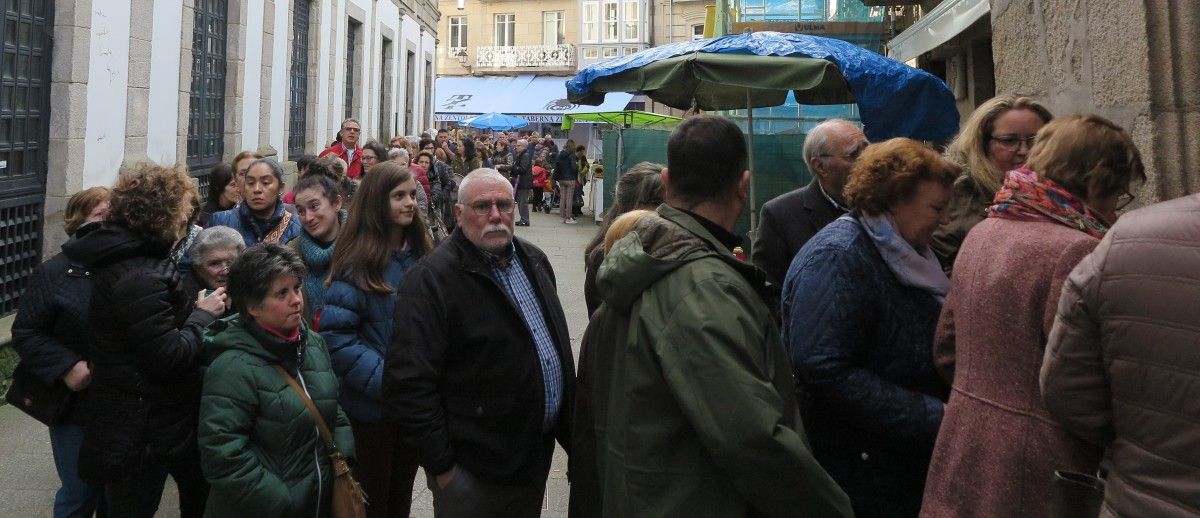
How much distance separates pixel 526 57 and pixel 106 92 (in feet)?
126

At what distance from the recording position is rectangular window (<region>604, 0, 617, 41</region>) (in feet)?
147

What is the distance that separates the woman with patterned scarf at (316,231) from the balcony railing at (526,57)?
4190cm

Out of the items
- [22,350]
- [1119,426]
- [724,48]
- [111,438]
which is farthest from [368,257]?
[724,48]

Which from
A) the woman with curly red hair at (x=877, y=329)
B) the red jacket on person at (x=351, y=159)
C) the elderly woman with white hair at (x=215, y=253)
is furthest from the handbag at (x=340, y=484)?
the red jacket on person at (x=351, y=159)

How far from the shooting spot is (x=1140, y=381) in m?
2.07

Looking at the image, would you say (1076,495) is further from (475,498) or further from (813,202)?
(813,202)

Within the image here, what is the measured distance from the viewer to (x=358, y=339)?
4.07 metres

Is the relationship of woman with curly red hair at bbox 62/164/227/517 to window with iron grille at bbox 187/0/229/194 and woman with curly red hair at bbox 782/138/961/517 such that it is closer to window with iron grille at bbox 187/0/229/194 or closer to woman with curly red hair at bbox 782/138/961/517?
woman with curly red hair at bbox 782/138/961/517

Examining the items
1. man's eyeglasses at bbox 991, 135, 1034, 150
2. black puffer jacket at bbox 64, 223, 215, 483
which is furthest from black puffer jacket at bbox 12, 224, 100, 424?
man's eyeglasses at bbox 991, 135, 1034, 150

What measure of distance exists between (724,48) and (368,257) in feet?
14.3

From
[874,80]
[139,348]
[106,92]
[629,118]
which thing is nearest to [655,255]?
[139,348]

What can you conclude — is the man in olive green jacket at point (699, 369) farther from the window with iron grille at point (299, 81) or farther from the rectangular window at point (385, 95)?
the rectangular window at point (385, 95)

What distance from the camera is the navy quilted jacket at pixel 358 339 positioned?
4.01 metres

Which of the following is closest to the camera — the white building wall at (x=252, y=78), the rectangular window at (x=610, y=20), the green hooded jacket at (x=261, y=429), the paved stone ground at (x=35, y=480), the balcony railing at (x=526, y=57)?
the green hooded jacket at (x=261, y=429)
